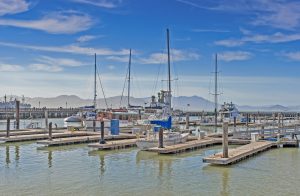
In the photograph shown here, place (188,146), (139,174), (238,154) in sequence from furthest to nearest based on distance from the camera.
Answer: (188,146)
(238,154)
(139,174)

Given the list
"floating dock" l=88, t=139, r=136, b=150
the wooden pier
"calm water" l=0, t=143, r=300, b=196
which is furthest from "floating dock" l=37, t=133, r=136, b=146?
the wooden pier

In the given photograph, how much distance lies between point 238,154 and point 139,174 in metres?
8.33

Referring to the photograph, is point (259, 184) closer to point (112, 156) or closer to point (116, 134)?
point (112, 156)

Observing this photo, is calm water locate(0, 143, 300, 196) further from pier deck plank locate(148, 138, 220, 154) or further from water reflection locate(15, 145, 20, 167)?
pier deck plank locate(148, 138, 220, 154)

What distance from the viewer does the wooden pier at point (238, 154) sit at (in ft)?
83.8

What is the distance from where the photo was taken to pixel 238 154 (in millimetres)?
28219

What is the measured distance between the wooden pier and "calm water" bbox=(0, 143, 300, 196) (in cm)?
46

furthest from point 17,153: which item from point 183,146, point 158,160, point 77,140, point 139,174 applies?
point 183,146

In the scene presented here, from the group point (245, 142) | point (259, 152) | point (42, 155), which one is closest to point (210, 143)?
point (245, 142)

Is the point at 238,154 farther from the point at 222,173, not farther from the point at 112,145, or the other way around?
the point at 112,145

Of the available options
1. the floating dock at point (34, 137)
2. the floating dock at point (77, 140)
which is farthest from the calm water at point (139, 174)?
the floating dock at point (34, 137)

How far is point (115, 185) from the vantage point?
Answer: 20.7 metres

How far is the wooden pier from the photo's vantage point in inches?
1005

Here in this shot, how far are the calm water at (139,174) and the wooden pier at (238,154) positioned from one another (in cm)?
46
